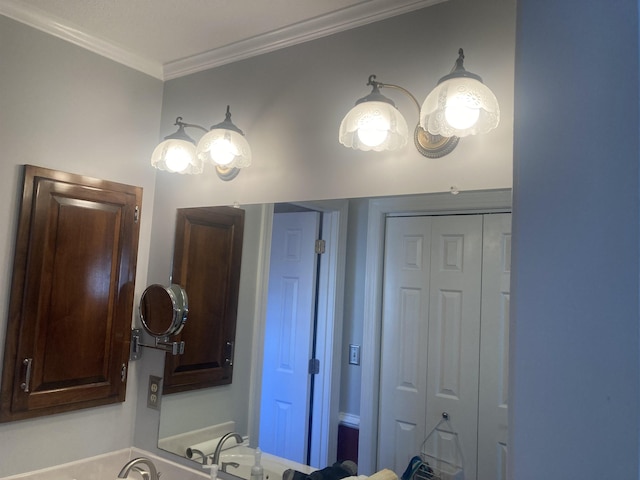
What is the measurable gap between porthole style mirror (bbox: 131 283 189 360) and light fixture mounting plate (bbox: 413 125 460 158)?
1.06 meters

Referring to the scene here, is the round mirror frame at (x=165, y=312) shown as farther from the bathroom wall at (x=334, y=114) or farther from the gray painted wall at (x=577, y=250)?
the gray painted wall at (x=577, y=250)

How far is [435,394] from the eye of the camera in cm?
131

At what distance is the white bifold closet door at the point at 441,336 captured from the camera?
4.05ft

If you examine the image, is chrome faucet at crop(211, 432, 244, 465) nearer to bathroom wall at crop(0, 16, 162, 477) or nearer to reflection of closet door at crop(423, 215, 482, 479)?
bathroom wall at crop(0, 16, 162, 477)

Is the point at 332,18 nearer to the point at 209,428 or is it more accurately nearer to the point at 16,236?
the point at 16,236

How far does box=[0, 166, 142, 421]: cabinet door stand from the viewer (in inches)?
63.7

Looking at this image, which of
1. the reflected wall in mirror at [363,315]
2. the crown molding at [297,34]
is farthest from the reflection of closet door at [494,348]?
the crown molding at [297,34]

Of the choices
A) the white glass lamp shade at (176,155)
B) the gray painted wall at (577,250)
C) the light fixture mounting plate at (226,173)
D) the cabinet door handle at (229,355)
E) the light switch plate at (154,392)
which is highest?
the white glass lamp shade at (176,155)

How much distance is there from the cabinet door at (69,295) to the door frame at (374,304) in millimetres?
1042

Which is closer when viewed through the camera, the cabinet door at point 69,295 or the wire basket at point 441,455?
the wire basket at point 441,455

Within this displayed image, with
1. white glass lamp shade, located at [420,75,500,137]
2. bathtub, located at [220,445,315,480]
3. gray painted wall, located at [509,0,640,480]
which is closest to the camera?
gray painted wall, located at [509,0,640,480]

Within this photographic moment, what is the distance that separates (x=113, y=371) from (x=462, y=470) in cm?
135

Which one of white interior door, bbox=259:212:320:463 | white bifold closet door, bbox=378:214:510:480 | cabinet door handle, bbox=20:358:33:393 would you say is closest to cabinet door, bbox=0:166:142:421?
cabinet door handle, bbox=20:358:33:393

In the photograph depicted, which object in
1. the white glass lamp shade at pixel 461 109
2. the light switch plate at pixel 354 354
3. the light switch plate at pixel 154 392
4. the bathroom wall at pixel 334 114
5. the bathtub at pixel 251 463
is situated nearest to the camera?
the white glass lamp shade at pixel 461 109
